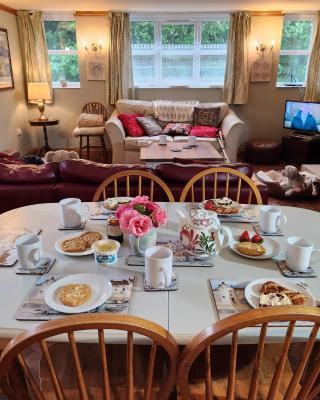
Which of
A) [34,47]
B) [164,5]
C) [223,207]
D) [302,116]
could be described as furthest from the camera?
[34,47]

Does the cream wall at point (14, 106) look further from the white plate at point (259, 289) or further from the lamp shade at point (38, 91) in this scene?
the white plate at point (259, 289)

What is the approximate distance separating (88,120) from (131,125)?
86 cm

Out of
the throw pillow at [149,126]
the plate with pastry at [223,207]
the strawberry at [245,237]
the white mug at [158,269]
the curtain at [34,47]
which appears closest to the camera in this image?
the white mug at [158,269]

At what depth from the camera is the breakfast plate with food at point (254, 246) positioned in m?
1.26

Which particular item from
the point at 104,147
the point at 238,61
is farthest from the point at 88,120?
the point at 238,61

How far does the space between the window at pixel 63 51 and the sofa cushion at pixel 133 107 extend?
38.9 inches

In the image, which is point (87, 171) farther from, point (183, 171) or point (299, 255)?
point (299, 255)

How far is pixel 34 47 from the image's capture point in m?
5.65

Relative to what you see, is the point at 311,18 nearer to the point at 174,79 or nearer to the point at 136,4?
the point at 174,79

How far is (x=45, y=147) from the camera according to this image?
588 cm

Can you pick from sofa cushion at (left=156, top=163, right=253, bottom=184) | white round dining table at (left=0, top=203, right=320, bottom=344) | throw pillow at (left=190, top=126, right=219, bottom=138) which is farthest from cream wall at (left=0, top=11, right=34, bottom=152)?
white round dining table at (left=0, top=203, right=320, bottom=344)

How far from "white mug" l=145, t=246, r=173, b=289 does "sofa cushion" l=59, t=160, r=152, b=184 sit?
3.70 feet

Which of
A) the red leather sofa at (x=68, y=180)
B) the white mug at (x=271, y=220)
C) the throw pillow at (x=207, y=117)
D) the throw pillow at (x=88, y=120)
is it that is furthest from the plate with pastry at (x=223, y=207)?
the throw pillow at (x=88, y=120)

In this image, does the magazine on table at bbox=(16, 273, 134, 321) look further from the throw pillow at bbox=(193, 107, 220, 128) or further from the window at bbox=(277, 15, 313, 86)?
the window at bbox=(277, 15, 313, 86)
